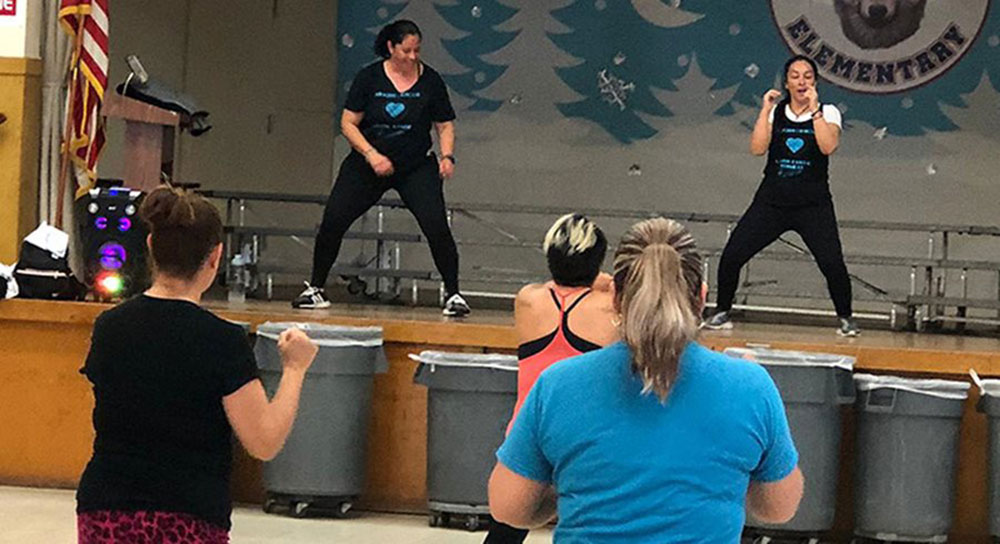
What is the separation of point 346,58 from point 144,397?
9.84 metres

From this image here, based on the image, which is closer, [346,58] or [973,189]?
[973,189]

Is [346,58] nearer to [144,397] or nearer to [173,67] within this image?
[173,67]

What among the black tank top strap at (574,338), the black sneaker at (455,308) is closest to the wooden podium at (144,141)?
the black sneaker at (455,308)

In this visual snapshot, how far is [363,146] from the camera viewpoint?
359 inches

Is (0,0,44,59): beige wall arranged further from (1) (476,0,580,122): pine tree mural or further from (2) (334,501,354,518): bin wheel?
(1) (476,0,580,122): pine tree mural

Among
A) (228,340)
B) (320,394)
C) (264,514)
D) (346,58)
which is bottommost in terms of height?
(264,514)

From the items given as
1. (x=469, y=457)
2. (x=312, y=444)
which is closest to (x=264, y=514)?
(x=312, y=444)

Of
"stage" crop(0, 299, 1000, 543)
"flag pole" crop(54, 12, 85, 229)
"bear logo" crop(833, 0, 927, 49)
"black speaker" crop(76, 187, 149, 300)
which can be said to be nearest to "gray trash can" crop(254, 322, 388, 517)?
"stage" crop(0, 299, 1000, 543)

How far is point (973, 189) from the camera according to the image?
41.2 feet

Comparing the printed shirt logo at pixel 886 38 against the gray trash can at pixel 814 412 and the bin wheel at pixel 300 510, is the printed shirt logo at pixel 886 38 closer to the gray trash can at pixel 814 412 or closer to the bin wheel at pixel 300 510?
the gray trash can at pixel 814 412

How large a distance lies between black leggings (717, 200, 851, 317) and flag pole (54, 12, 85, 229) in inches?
142

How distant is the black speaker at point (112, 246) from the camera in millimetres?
8773

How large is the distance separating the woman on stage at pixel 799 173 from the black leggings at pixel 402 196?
159 centimetres

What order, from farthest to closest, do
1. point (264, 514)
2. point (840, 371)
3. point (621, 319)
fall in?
1. point (264, 514)
2. point (840, 371)
3. point (621, 319)
